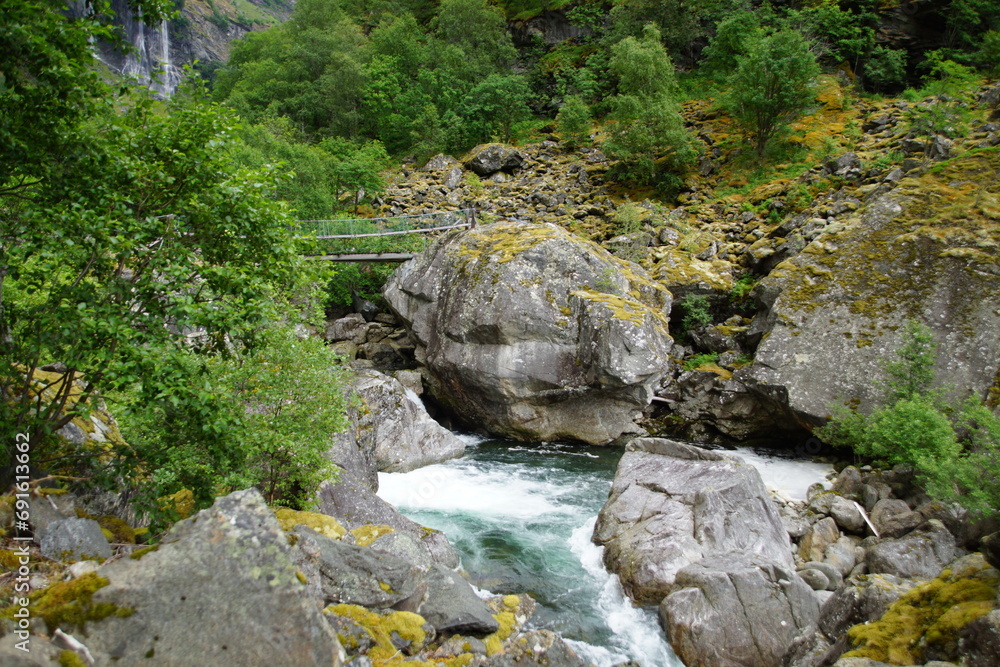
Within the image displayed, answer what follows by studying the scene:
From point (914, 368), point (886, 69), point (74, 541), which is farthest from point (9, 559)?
point (886, 69)

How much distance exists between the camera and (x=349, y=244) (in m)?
23.0

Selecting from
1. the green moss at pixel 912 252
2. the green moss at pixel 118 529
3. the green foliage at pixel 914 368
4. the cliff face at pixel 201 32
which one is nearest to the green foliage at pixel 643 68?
the green moss at pixel 912 252

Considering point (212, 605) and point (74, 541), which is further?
point (74, 541)

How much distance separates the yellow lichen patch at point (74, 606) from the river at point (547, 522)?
6.61 meters

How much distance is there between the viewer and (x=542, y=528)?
40.4 ft

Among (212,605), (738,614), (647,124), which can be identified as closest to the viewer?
(212,605)

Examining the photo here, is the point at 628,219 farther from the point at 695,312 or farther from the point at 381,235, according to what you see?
the point at 381,235

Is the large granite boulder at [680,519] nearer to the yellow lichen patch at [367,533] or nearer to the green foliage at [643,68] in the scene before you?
the yellow lichen patch at [367,533]

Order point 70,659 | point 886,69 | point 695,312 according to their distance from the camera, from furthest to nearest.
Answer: point 886,69 → point 695,312 → point 70,659

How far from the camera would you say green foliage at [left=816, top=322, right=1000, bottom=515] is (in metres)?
8.45

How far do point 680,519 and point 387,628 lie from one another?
6.57 m

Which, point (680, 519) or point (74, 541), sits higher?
point (74, 541)

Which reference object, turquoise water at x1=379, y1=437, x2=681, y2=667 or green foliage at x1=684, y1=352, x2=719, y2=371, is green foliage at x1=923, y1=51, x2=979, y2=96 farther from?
turquoise water at x1=379, y1=437, x2=681, y2=667

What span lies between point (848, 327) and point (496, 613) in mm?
14344
